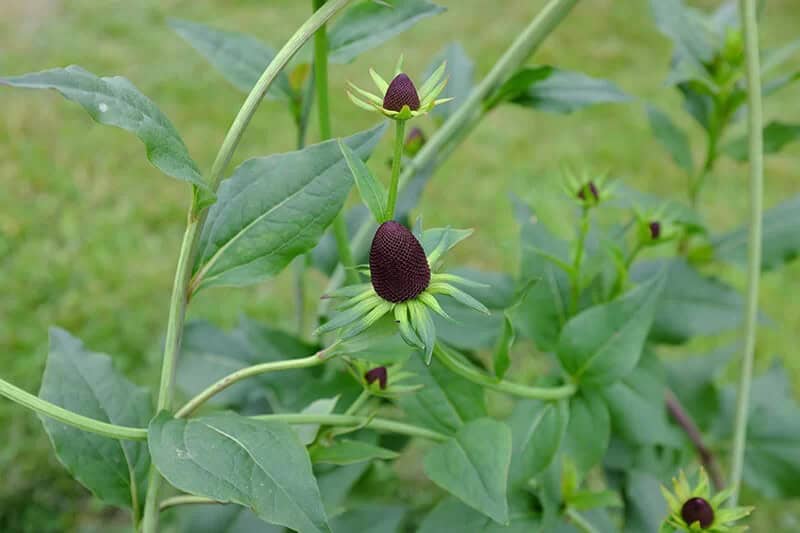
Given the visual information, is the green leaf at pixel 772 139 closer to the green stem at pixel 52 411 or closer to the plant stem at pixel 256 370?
the plant stem at pixel 256 370

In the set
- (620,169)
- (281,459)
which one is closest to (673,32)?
(281,459)

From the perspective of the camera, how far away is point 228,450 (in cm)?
58

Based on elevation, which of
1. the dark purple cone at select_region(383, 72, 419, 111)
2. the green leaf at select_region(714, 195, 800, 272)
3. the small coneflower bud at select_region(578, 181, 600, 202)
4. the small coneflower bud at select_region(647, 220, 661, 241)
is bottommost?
the green leaf at select_region(714, 195, 800, 272)

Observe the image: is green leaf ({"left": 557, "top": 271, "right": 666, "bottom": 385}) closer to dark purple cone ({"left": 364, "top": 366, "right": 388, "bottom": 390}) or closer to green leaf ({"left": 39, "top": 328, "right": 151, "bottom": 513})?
dark purple cone ({"left": 364, "top": 366, "right": 388, "bottom": 390})

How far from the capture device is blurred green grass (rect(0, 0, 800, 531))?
2002 millimetres

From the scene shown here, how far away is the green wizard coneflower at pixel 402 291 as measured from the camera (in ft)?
1.68

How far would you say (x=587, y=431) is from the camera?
0.85m

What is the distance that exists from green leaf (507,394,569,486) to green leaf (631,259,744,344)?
0.91ft

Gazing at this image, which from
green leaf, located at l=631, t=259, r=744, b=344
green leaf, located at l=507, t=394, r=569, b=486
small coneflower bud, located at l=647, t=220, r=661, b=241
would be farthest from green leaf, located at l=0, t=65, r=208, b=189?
green leaf, located at l=631, t=259, r=744, b=344

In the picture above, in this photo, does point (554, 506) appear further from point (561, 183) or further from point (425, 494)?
point (425, 494)

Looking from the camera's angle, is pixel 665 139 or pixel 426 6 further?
pixel 665 139

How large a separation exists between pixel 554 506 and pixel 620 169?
1.98 metres

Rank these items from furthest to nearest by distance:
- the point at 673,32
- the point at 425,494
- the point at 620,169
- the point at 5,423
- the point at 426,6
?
the point at 620,169 → the point at 5,423 → the point at 425,494 → the point at 673,32 → the point at 426,6

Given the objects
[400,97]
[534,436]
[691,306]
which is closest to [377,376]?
[534,436]
